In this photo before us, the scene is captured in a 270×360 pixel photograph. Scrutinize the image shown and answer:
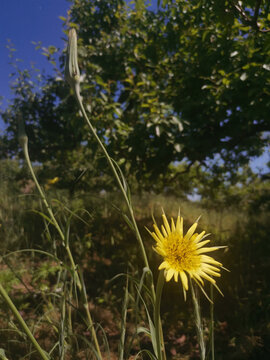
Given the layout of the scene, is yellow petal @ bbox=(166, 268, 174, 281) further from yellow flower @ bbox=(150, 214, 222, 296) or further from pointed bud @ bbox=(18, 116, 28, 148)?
pointed bud @ bbox=(18, 116, 28, 148)

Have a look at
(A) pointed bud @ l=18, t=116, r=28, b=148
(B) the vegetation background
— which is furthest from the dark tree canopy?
(A) pointed bud @ l=18, t=116, r=28, b=148

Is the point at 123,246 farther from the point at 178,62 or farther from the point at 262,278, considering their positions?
the point at 178,62

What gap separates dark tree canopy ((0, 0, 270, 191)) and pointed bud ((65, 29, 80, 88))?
794 mm

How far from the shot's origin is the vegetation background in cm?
146

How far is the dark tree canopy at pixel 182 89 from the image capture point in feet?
6.13

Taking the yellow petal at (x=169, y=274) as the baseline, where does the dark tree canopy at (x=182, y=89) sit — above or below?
above

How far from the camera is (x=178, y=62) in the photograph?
9.80 ft

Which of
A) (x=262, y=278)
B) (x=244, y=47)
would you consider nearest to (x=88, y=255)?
(x=262, y=278)

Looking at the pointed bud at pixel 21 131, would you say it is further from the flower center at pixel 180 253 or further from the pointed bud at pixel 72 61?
the flower center at pixel 180 253

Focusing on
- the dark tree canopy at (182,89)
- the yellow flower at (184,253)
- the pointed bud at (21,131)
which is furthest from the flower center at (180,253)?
the dark tree canopy at (182,89)

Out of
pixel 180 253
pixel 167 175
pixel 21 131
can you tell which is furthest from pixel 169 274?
pixel 167 175

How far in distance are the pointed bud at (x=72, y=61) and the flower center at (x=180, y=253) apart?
Result: 1.58 ft

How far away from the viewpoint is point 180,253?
2.02 ft

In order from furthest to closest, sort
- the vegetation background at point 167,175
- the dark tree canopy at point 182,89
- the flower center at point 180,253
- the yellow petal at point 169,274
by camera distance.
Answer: the dark tree canopy at point 182,89
the vegetation background at point 167,175
the flower center at point 180,253
the yellow petal at point 169,274
